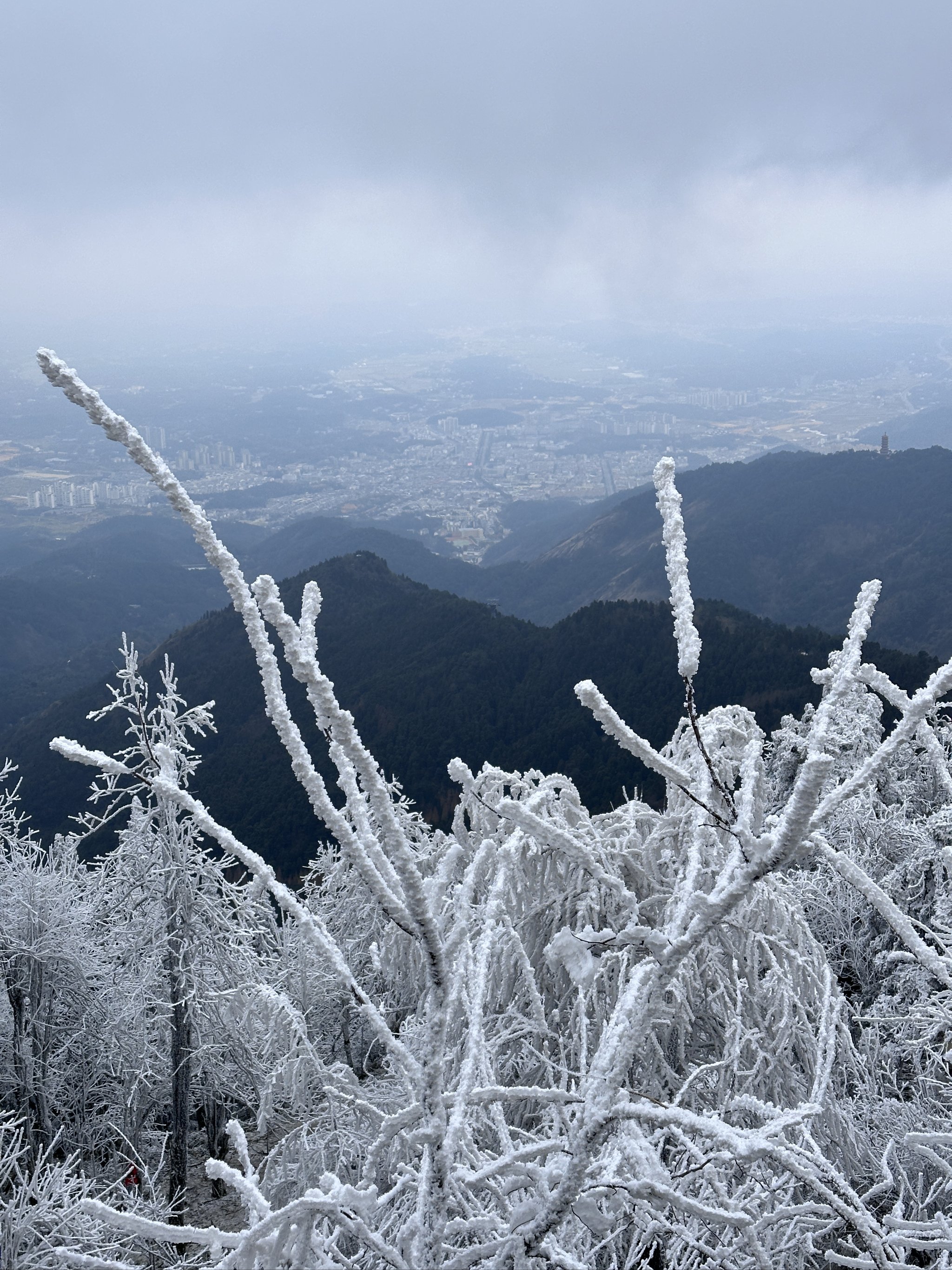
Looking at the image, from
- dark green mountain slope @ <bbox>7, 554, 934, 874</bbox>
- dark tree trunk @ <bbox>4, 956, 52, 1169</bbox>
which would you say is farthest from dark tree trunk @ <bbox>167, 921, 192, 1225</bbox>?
dark green mountain slope @ <bbox>7, 554, 934, 874</bbox>

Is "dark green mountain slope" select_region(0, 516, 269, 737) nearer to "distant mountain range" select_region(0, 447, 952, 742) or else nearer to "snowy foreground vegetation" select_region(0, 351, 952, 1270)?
"distant mountain range" select_region(0, 447, 952, 742)

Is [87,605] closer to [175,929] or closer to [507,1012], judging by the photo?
[175,929]

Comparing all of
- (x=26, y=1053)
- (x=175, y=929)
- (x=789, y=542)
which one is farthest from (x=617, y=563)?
(x=26, y=1053)

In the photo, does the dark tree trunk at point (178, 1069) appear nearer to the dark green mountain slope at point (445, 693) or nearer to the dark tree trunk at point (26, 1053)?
the dark tree trunk at point (26, 1053)

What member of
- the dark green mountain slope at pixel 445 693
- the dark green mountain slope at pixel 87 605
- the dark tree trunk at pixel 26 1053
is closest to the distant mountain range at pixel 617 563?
the dark green mountain slope at pixel 87 605

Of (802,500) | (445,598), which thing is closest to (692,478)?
(802,500)
